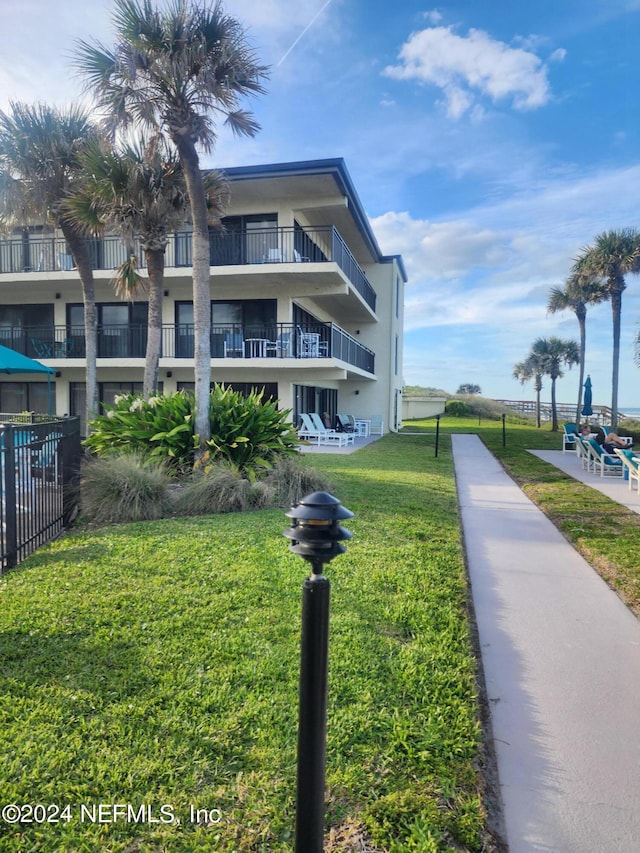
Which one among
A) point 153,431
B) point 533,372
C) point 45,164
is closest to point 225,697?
point 153,431

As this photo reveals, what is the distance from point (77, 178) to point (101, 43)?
4555 mm

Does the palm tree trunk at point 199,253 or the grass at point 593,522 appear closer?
the grass at point 593,522

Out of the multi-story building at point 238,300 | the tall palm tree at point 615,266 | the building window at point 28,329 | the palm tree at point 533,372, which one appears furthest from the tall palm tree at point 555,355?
the building window at point 28,329

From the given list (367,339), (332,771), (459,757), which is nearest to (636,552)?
(459,757)

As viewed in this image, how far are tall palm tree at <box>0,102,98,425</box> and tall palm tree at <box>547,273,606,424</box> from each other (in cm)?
2395

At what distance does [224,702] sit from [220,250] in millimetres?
16550

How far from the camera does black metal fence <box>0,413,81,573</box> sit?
530cm

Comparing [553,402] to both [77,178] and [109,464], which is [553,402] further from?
[109,464]

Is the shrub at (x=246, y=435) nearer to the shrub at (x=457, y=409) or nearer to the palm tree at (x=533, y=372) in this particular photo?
the palm tree at (x=533, y=372)

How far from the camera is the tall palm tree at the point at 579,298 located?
91.3ft

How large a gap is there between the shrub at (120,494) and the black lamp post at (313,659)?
19.1 ft

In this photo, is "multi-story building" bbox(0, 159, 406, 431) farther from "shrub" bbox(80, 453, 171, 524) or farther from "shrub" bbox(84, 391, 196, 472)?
"shrub" bbox(80, 453, 171, 524)

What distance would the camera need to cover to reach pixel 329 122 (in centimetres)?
1341

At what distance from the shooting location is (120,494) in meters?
7.38
